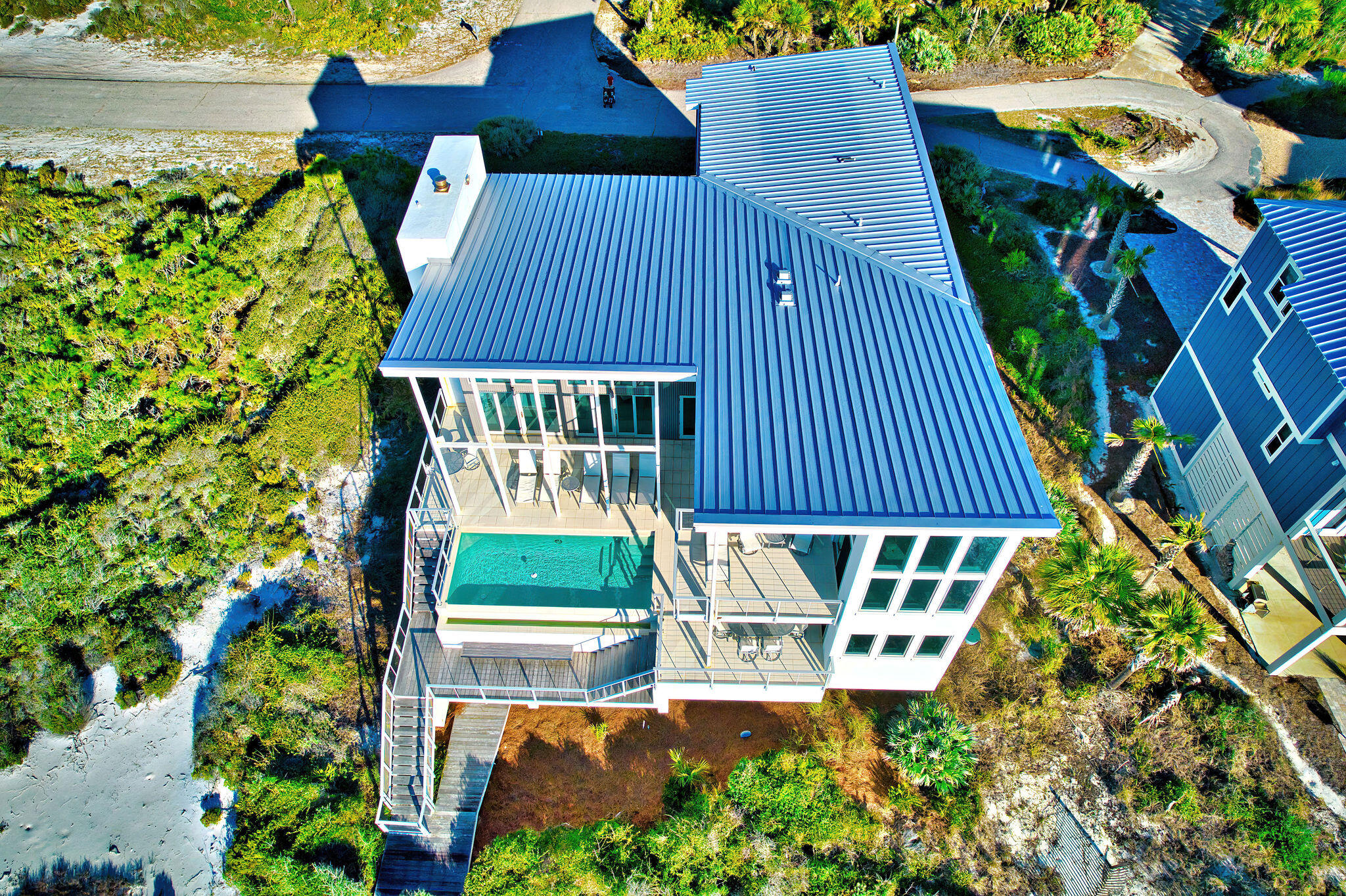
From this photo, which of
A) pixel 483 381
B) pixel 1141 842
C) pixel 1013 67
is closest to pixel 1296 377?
pixel 1141 842

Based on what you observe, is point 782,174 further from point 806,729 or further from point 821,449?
point 806,729

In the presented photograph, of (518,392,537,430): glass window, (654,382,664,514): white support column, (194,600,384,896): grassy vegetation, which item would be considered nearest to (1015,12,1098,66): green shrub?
(654,382,664,514): white support column

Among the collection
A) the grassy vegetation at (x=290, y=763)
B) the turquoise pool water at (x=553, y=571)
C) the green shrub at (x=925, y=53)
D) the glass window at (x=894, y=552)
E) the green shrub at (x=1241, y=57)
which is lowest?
the grassy vegetation at (x=290, y=763)

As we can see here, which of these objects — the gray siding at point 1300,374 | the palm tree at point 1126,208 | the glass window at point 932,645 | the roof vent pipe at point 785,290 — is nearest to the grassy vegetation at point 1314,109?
the palm tree at point 1126,208

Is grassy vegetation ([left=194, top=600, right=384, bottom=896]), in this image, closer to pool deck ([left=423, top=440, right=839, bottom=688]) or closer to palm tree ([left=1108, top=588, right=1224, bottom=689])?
pool deck ([left=423, top=440, right=839, bottom=688])

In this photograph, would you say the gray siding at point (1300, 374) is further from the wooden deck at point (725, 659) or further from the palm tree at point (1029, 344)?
the wooden deck at point (725, 659)

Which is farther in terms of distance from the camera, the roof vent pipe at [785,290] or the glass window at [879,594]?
the roof vent pipe at [785,290]

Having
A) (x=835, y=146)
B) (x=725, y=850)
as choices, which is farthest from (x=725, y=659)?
(x=835, y=146)
